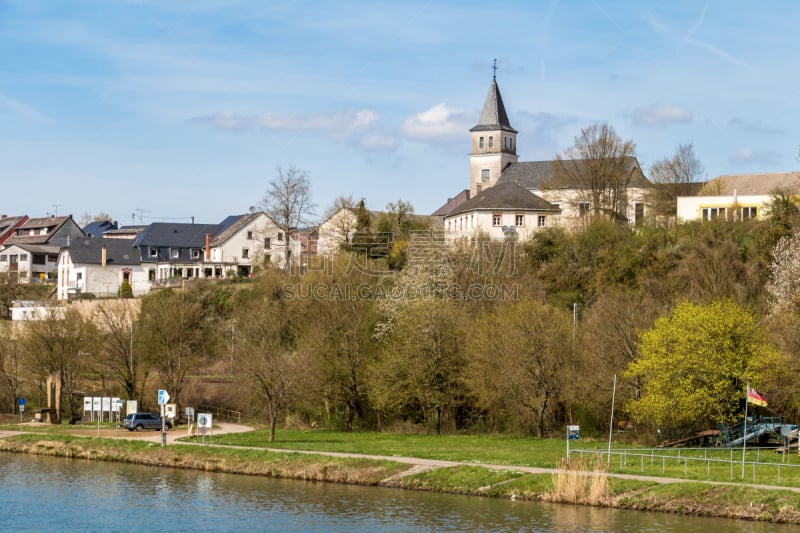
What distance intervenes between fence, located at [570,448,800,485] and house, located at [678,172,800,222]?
39.3 m

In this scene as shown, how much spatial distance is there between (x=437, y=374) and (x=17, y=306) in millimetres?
57371

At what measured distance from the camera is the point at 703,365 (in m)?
45.4

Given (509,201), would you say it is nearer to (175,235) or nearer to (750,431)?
(175,235)

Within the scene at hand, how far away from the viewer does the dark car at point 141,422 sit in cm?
5841

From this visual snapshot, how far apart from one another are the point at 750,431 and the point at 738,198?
138 feet

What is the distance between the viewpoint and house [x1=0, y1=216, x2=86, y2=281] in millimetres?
129125

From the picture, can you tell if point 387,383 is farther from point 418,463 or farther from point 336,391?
point 418,463

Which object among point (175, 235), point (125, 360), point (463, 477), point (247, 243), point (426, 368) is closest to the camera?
point (463, 477)

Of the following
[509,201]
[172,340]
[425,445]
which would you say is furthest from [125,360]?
[509,201]

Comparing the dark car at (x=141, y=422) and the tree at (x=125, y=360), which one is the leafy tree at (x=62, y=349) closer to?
the tree at (x=125, y=360)

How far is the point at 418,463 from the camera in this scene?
41.5 metres

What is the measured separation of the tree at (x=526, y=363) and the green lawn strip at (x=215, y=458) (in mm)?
12465

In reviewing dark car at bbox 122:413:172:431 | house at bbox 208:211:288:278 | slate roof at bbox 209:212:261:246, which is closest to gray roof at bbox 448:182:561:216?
house at bbox 208:211:288:278

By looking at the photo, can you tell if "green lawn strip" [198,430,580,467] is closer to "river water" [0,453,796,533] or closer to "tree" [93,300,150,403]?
"river water" [0,453,796,533]
